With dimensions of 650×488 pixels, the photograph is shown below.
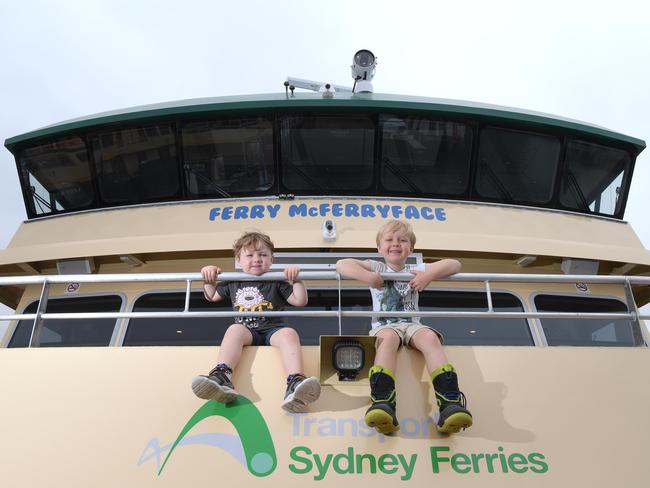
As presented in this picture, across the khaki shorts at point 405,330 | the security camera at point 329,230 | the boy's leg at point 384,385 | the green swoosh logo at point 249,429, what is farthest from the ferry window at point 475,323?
the green swoosh logo at point 249,429

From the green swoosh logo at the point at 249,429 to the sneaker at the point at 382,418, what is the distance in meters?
0.57

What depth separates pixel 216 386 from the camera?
319cm

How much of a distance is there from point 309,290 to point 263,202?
3.89 feet

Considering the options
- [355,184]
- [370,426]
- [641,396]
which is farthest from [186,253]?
[641,396]

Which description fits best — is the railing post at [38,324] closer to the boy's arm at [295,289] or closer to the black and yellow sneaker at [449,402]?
the boy's arm at [295,289]

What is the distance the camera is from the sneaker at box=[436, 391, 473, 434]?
306cm

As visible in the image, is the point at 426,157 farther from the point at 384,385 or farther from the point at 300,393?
the point at 300,393

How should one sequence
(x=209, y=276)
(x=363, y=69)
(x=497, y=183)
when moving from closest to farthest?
(x=209, y=276)
(x=497, y=183)
(x=363, y=69)

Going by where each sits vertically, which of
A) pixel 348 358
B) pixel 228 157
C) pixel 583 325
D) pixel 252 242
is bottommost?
pixel 348 358

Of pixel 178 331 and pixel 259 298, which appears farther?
pixel 178 331

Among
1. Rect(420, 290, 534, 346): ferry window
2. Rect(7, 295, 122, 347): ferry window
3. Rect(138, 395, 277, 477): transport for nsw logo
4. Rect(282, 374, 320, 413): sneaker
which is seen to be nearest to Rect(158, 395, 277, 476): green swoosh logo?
Rect(138, 395, 277, 477): transport for nsw logo

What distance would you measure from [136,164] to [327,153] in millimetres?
2231

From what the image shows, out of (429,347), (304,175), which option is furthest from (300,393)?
(304,175)

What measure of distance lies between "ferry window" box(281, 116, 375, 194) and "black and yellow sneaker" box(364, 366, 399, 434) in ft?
11.6
